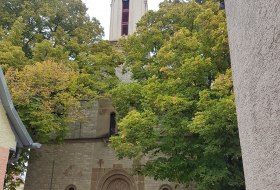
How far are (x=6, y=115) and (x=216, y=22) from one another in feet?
27.8

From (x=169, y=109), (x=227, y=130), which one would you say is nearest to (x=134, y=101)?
(x=169, y=109)

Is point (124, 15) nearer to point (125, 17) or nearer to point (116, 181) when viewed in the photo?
point (125, 17)

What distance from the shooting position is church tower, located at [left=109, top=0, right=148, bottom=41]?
88.3ft

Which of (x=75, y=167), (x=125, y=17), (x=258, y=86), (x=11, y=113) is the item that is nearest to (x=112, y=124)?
(x=75, y=167)

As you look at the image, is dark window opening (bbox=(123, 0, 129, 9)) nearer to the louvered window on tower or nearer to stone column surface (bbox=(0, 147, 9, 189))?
the louvered window on tower

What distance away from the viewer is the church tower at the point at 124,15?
26906 mm

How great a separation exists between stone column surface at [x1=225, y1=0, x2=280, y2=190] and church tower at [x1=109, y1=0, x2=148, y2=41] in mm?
22978

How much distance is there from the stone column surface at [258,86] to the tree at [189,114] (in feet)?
26.0

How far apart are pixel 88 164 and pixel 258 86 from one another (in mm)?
17583

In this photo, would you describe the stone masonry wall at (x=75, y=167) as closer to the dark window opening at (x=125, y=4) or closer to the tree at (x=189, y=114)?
the tree at (x=189, y=114)

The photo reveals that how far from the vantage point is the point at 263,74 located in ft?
10.5

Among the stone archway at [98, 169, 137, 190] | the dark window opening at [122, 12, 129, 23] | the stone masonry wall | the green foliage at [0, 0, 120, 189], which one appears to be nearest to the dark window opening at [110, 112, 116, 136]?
the stone masonry wall

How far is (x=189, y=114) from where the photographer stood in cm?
1377

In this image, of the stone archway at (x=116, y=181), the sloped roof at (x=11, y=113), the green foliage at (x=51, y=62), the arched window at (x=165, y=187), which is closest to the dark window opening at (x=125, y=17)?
the green foliage at (x=51, y=62)
